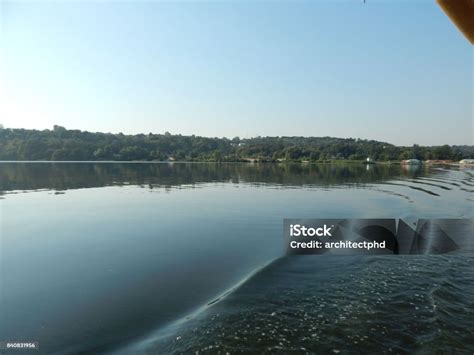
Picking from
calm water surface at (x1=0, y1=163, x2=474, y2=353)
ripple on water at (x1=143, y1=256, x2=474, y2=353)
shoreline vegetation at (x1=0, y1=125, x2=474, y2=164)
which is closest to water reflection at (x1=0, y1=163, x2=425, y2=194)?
calm water surface at (x1=0, y1=163, x2=474, y2=353)

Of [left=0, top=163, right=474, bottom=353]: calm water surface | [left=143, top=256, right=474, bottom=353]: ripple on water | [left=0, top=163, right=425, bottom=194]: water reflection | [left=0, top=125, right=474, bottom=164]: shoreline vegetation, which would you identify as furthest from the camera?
[left=0, top=125, right=474, bottom=164]: shoreline vegetation

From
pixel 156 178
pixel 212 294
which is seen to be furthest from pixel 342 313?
pixel 156 178

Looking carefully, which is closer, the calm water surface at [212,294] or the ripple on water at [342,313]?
the ripple on water at [342,313]

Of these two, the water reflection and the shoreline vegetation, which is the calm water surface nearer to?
the water reflection

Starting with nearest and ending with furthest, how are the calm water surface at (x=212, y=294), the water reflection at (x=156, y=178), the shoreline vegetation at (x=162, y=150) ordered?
the calm water surface at (x=212, y=294), the water reflection at (x=156, y=178), the shoreline vegetation at (x=162, y=150)

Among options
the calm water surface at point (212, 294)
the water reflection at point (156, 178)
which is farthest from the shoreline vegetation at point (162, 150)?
the calm water surface at point (212, 294)

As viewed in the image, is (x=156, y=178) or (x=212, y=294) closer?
(x=212, y=294)

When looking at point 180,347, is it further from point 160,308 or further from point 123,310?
point 123,310

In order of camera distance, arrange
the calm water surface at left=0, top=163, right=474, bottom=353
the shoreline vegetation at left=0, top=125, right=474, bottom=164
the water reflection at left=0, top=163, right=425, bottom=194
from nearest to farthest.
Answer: the calm water surface at left=0, top=163, right=474, bottom=353, the water reflection at left=0, top=163, right=425, bottom=194, the shoreline vegetation at left=0, top=125, right=474, bottom=164

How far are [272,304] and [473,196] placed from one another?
2518 cm

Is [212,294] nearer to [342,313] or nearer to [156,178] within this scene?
[342,313]

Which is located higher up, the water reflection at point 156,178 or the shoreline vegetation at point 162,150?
the shoreline vegetation at point 162,150

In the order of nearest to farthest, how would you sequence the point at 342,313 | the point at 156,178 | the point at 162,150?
the point at 342,313
the point at 156,178
the point at 162,150

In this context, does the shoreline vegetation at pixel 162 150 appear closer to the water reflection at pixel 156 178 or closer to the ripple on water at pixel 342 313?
the water reflection at pixel 156 178
